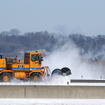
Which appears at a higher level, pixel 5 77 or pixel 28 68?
pixel 28 68

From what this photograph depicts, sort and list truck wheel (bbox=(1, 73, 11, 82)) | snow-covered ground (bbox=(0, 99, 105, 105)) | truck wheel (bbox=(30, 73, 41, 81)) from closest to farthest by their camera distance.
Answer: snow-covered ground (bbox=(0, 99, 105, 105)) → truck wheel (bbox=(1, 73, 11, 82)) → truck wheel (bbox=(30, 73, 41, 81))

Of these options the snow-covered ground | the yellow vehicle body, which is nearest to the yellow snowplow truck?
the yellow vehicle body

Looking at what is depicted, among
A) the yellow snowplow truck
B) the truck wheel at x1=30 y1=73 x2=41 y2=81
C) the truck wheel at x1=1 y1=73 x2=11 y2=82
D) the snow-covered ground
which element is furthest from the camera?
the yellow snowplow truck

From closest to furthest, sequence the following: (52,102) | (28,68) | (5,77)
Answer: (52,102) → (5,77) → (28,68)

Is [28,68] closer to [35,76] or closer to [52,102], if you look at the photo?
[35,76]

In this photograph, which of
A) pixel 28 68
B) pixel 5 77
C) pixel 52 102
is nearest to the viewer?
pixel 52 102

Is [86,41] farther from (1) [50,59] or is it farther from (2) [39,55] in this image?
(2) [39,55]

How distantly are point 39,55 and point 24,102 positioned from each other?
11965mm

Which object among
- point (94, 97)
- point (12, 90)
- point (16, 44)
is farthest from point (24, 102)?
point (16, 44)

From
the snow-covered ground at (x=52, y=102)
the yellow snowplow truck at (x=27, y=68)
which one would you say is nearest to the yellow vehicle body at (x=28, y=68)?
the yellow snowplow truck at (x=27, y=68)

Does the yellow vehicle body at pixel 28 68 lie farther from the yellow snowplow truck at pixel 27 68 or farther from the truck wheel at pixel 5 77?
the truck wheel at pixel 5 77

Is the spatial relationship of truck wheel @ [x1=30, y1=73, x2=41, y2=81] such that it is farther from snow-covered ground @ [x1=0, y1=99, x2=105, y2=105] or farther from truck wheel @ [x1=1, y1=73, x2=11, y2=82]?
snow-covered ground @ [x1=0, y1=99, x2=105, y2=105]

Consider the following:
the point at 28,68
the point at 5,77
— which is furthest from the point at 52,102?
the point at 28,68

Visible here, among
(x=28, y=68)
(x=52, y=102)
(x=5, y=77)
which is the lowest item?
(x=52, y=102)
